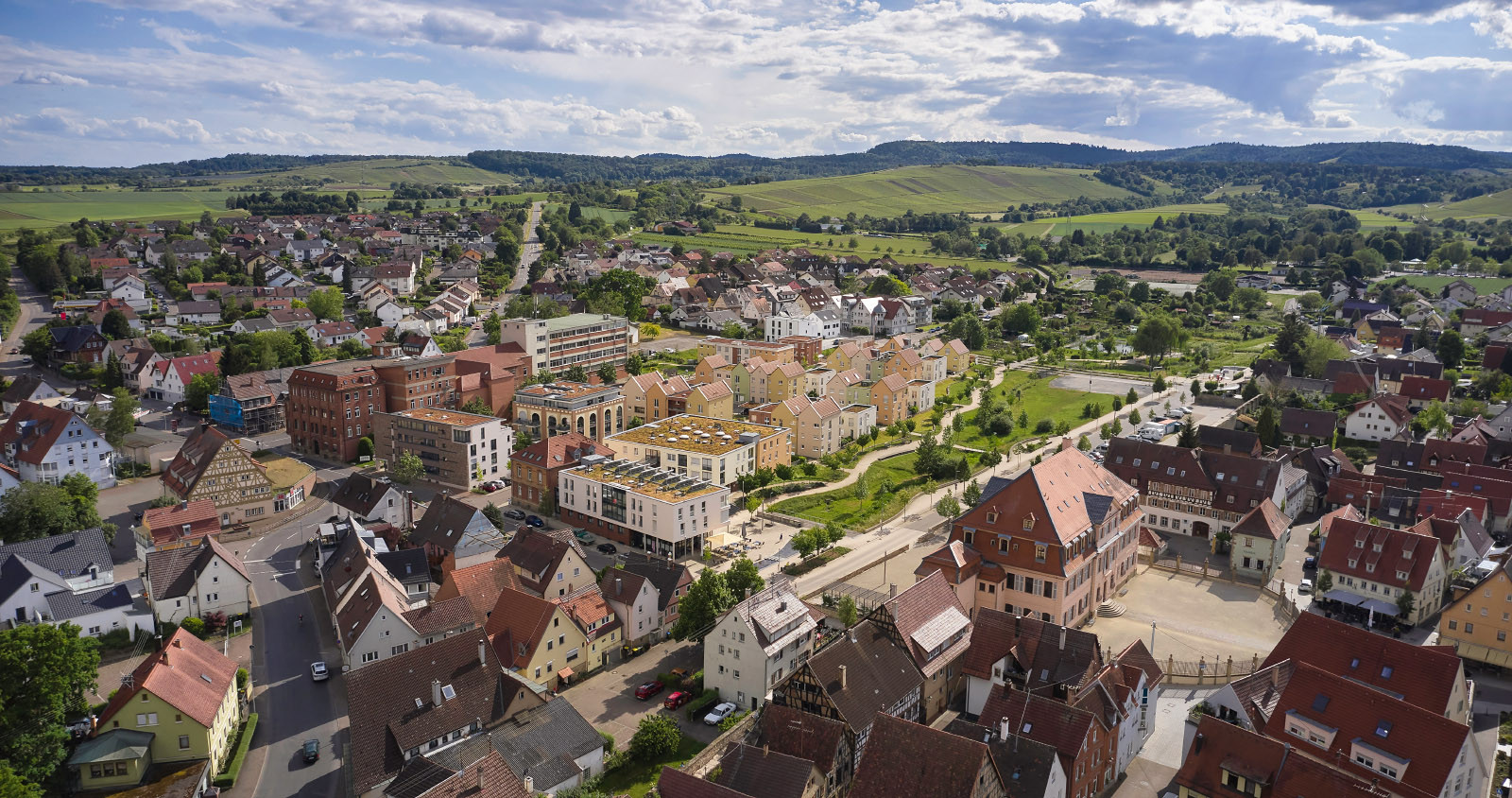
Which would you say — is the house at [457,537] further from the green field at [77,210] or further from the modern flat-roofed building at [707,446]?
the green field at [77,210]

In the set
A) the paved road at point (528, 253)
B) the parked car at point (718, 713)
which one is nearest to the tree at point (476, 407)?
the parked car at point (718, 713)

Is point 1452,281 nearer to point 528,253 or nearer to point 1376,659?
point 1376,659

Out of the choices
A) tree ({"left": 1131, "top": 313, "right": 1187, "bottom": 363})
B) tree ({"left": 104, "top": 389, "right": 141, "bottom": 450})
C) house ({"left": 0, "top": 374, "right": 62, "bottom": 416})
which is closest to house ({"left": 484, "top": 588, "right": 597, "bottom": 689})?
tree ({"left": 104, "top": 389, "right": 141, "bottom": 450})

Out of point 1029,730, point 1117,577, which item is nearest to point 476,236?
point 1117,577

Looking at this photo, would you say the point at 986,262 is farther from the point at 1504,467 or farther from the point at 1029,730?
the point at 1029,730

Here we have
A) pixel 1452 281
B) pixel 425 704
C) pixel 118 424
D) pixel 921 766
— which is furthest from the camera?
pixel 1452 281

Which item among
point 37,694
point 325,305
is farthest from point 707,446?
point 325,305
